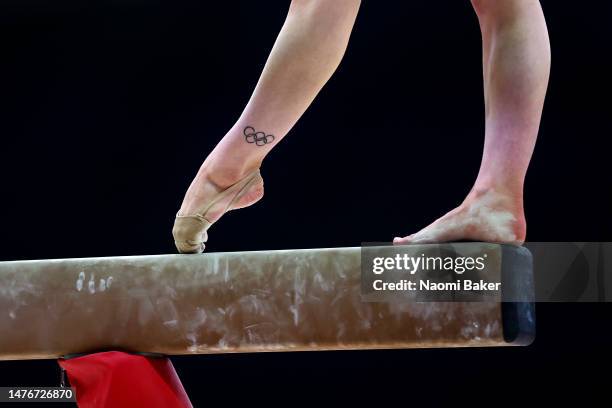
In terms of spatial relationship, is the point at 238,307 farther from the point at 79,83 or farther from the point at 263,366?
the point at 79,83

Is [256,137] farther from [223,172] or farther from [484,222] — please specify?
[484,222]

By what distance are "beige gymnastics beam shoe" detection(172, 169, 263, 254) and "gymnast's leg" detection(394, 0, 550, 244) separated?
392 millimetres

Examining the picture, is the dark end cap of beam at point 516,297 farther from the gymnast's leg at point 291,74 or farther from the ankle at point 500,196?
the gymnast's leg at point 291,74

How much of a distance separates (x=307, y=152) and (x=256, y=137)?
1.72m

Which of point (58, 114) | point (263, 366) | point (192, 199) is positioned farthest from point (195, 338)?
point (58, 114)

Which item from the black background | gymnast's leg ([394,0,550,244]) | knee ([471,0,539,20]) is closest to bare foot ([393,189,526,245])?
gymnast's leg ([394,0,550,244])

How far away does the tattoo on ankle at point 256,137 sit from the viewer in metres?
1.66

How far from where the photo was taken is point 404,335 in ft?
4.90

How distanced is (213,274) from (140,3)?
228 centimetres

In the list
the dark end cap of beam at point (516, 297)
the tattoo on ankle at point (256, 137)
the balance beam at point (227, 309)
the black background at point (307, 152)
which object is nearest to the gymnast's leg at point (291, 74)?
the tattoo on ankle at point (256, 137)

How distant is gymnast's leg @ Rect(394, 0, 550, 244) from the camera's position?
4.93 feet

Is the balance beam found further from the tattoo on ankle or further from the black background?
the black background

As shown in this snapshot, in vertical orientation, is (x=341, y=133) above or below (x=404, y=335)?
above

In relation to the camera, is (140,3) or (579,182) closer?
(579,182)
